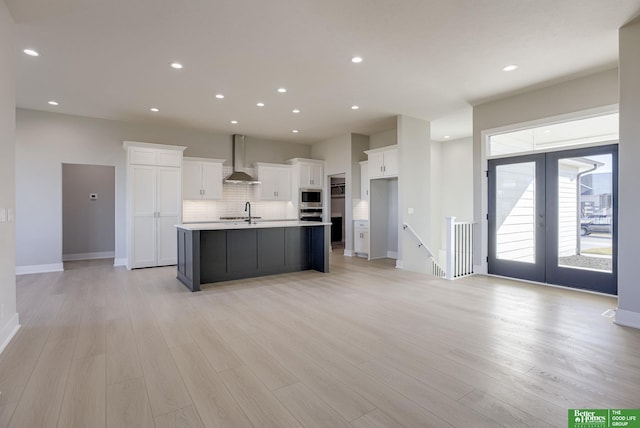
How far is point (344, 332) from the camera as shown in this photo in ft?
9.96

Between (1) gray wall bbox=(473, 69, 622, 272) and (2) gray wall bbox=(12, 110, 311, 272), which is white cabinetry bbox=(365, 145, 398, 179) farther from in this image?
(2) gray wall bbox=(12, 110, 311, 272)

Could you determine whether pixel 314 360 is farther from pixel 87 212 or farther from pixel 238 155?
pixel 87 212

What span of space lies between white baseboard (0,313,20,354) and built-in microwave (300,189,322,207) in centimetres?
611

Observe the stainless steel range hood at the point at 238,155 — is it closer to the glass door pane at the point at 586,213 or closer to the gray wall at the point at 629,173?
the glass door pane at the point at 586,213

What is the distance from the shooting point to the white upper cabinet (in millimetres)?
8367

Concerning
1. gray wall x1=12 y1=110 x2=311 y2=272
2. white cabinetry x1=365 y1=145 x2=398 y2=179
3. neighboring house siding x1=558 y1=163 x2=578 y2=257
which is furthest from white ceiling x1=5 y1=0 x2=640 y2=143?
neighboring house siding x1=558 y1=163 x2=578 y2=257

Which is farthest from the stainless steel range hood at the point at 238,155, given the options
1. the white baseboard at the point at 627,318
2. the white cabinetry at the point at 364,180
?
the white baseboard at the point at 627,318

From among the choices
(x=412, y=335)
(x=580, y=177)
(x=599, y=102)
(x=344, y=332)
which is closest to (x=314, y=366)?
(x=344, y=332)

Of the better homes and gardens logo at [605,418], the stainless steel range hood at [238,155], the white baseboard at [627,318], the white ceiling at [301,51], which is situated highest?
the white ceiling at [301,51]

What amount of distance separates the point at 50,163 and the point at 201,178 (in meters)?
2.78

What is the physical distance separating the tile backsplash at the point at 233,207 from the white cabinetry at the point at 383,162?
2.56 meters

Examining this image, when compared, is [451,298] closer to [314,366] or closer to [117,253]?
[314,366]

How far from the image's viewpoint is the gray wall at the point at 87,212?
7555 millimetres

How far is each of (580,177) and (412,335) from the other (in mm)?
3721
